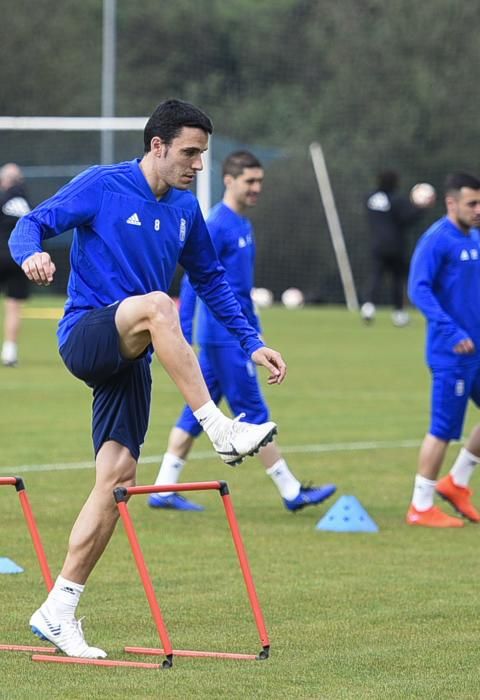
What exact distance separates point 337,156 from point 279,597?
121 ft

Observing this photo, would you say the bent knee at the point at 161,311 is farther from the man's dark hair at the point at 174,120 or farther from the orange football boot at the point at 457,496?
the orange football boot at the point at 457,496

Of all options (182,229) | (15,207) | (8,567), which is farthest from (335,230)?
(182,229)

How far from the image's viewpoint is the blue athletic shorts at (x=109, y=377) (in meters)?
6.29

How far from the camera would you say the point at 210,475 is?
1221cm

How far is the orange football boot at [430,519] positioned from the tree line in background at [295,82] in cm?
2821

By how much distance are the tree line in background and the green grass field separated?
75.0ft

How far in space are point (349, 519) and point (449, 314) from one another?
1.50m

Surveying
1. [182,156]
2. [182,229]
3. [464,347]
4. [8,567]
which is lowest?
[8,567]

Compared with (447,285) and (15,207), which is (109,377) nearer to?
(447,285)

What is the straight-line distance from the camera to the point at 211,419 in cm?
622

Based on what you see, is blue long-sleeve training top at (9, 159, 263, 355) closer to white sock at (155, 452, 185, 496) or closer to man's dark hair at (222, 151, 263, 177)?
man's dark hair at (222, 151, 263, 177)

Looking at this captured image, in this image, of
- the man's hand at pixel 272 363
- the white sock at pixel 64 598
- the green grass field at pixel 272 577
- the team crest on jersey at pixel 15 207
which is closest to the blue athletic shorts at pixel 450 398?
the green grass field at pixel 272 577

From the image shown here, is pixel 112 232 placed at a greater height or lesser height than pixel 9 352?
Result: greater

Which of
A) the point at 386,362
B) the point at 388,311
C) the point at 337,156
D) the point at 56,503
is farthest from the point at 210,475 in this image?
the point at 337,156
